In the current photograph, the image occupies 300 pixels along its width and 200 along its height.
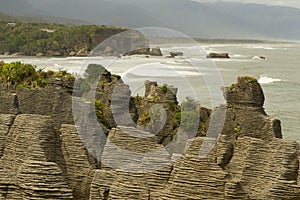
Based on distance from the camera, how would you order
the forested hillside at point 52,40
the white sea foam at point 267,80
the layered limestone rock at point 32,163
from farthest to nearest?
the forested hillside at point 52,40 → the white sea foam at point 267,80 → the layered limestone rock at point 32,163

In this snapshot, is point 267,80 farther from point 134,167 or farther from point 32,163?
point 32,163

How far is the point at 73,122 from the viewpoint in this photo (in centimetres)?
871

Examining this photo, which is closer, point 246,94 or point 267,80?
point 246,94

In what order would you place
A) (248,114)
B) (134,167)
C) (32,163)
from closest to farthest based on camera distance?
(32,163) → (134,167) → (248,114)

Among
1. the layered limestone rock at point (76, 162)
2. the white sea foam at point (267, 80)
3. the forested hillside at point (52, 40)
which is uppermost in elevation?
the layered limestone rock at point (76, 162)

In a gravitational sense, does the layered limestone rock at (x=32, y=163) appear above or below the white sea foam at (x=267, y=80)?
above

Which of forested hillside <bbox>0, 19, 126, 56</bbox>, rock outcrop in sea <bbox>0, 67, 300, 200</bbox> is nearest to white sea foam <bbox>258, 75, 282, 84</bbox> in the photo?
rock outcrop in sea <bbox>0, 67, 300, 200</bbox>

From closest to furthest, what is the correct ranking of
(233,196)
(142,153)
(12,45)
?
(233,196) → (142,153) → (12,45)

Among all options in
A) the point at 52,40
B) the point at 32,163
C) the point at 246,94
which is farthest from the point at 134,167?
the point at 52,40

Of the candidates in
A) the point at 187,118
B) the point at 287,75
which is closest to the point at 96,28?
the point at 287,75

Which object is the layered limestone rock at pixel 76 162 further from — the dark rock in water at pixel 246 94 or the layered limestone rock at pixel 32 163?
the dark rock in water at pixel 246 94

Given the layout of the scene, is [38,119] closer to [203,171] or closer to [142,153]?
[142,153]

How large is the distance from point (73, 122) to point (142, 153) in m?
2.60

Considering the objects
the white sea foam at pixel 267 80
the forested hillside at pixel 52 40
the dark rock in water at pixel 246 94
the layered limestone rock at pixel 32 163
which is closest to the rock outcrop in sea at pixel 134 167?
the layered limestone rock at pixel 32 163
